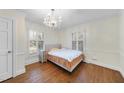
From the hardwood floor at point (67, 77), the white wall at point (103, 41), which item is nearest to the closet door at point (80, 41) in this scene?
the white wall at point (103, 41)

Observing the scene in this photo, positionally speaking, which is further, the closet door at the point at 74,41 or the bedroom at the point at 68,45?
the closet door at the point at 74,41

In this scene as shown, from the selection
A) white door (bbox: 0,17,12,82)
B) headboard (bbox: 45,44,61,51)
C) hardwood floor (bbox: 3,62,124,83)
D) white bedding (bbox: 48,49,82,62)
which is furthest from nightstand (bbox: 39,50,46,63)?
white door (bbox: 0,17,12,82)

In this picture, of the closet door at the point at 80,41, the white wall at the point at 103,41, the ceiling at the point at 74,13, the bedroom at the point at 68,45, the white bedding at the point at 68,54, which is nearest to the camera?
the bedroom at the point at 68,45

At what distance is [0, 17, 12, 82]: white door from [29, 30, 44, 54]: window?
6.35ft

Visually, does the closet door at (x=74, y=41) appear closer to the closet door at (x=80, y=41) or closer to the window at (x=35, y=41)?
the closet door at (x=80, y=41)

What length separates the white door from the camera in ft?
7.94

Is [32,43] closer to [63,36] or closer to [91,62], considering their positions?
[63,36]

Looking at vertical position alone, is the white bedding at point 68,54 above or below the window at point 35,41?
below

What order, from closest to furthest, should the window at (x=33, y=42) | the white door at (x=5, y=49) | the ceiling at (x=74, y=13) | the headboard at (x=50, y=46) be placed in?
the white door at (x=5, y=49) → the ceiling at (x=74, y=13) → the window at (x=33, y=42) → the headboard at (x=50, y=46)

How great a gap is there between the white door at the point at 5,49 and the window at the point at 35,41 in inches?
76.2

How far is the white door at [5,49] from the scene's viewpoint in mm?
2420

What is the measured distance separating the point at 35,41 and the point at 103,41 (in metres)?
3.59

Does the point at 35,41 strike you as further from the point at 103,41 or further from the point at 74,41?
the point at 103,41
